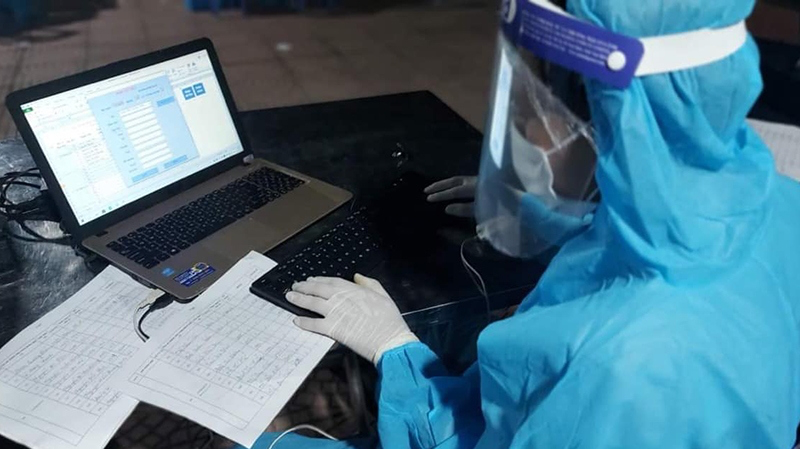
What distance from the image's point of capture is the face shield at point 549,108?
0.67m

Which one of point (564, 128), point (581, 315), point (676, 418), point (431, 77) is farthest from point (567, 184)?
point (431, 77)

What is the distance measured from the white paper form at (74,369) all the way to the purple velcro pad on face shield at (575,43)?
68 cm

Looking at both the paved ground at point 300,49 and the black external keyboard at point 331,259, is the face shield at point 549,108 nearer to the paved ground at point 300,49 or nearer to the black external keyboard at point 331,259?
the black external keyboard at point 331,259

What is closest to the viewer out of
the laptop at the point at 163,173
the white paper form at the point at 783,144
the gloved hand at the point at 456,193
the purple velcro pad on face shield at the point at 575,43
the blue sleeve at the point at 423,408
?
the purple velcro pad on face shield at the point at 575,43

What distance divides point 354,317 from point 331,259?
16 centimetres

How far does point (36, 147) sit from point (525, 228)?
2.51 feet

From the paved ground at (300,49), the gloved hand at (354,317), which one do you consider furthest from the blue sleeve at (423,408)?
the paved ground at (300,49)

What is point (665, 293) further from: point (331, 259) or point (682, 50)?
point (331, 259)

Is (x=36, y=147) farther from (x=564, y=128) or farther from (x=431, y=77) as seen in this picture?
(x=431, y=77)

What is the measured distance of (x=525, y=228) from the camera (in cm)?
94

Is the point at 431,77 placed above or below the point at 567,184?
below

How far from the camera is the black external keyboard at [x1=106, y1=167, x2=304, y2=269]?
1111 mm

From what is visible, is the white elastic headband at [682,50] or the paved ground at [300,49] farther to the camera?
the paved ground at [300,49]

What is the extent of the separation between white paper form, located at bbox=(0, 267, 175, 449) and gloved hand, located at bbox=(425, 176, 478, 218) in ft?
1.82
